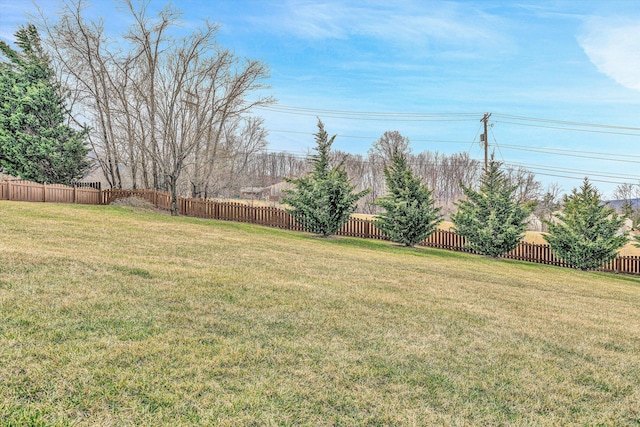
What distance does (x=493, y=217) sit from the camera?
64.5ft

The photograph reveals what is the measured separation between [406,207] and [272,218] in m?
7.73

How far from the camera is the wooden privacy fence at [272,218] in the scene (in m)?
21.7

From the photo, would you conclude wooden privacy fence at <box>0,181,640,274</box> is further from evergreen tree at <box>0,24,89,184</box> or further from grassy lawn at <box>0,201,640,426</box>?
grassy lawn at <box>0,201,640,426</box>

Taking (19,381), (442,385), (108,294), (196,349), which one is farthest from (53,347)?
(442,385)

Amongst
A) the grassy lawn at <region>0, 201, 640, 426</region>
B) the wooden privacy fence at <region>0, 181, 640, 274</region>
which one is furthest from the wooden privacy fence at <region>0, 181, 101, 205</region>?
the grassy lawn at <region>0, 201, 640, 426</region>

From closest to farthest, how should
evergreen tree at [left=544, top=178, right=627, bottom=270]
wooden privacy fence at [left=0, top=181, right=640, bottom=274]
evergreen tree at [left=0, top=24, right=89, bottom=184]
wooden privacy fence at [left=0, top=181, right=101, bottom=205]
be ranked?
1. evergreen tree at [left=544, top=178, right=627, bottom=270]
2. wooden privacy fence at [left=0, top=181, right=640, bottom=274]
3. wooden privacy fence at [left=0, top=181, right=101, bottom=205]
4. evergreen tree at [left=0, top=24, right=89, bottom=184]

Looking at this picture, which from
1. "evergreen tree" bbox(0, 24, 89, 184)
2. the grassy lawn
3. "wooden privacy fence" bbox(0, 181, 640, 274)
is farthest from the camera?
"evergreen tree" bbox(0, 24, 89, 184)

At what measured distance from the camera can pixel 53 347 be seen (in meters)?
3.84

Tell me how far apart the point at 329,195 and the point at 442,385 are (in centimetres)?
1522

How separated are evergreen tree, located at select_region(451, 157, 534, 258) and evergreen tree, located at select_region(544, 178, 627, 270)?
1.61m

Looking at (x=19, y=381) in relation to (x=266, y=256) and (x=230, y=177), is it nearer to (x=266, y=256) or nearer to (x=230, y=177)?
(x=266, y=256)

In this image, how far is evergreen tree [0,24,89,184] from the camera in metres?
25.6

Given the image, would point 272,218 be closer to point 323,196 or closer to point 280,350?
point 323,196

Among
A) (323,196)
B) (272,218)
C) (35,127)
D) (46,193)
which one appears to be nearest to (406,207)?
(323,196)
